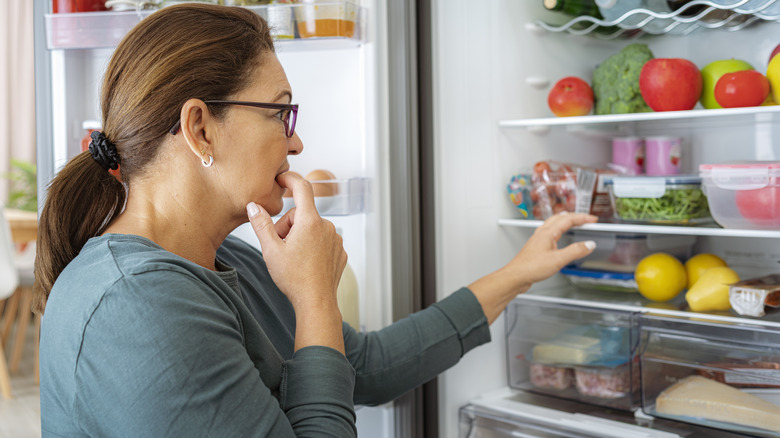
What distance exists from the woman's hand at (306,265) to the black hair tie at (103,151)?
18 cm

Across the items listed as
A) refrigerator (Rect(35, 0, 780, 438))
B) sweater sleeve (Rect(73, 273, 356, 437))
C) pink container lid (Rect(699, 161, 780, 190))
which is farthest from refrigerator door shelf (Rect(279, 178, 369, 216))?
pink container lid (Rect(699, 161, 780, 190))

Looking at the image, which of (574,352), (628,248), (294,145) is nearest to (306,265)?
(294,145)

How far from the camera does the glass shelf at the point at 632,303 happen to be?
4.05 ft

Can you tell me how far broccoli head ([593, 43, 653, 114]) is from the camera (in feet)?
4.69

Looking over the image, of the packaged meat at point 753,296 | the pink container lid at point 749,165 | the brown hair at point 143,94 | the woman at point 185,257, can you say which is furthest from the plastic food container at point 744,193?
the brown hair at point 143,94

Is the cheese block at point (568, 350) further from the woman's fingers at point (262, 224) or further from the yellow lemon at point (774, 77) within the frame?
the woman's fingers at point (262, 224)

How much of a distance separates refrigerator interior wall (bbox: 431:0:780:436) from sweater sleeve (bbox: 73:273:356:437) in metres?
0.75

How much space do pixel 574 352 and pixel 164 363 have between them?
3.30 ft

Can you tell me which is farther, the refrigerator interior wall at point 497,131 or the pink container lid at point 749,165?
the refrigerator interior wall at point 497,131

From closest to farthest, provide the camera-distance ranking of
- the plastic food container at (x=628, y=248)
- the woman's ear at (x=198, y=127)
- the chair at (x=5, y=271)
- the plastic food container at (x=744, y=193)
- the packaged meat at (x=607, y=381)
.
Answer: the woman's ear at (x=198, y=127) → the plastic food container at (x=744, y=193) → the packaged meat at (x=607, y=381) → the plastic food container at (x=628, y=248) → the chair at (x=5, y=271)

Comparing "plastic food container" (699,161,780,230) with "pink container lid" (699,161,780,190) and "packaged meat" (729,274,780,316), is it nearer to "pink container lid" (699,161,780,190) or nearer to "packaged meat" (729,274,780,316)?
"pink container lid" (699,161,780,190)

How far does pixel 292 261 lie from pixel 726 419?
2.79 feet

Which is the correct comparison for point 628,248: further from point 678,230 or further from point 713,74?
point 713,74

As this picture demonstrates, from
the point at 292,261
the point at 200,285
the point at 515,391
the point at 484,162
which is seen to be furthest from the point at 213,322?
the point at 515,391
